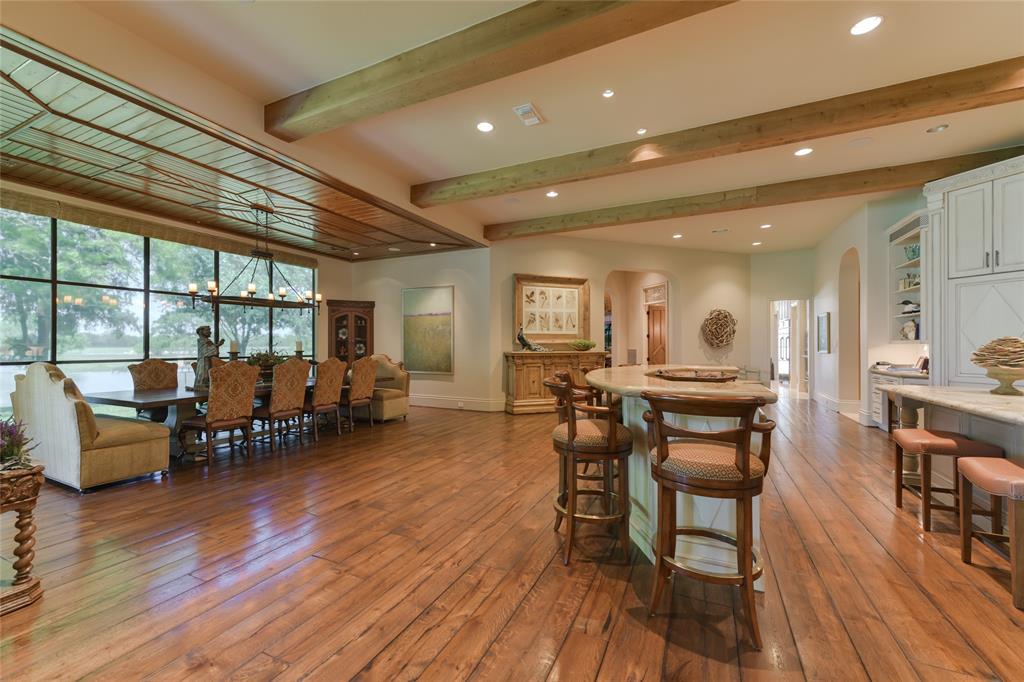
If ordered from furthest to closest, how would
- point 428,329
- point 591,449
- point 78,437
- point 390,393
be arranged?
point 428,329 → point 390,393 → point 78,437 → point 591,449

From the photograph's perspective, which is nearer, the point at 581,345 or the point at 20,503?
the point at 20,503

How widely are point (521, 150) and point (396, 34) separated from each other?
1946mm

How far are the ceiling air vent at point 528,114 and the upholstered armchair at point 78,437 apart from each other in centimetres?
424

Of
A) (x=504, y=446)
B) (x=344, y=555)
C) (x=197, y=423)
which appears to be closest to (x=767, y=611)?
(x=344, y=555)

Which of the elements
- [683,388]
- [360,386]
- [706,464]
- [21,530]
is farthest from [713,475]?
[360,386]

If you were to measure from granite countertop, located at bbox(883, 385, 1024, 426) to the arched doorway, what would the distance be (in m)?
4.71

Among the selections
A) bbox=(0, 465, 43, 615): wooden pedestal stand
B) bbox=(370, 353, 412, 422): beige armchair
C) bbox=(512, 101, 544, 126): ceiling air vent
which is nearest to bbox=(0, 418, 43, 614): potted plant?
bbox=(0, 465, 43, 615): wooden pedestal stand

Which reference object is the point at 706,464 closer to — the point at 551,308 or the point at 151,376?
the point at 151,376

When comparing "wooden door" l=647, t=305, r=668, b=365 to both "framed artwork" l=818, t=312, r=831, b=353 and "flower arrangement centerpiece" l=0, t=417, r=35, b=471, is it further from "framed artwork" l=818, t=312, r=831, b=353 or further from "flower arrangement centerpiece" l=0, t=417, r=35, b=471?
"flower arrangement centerpiece" l=0, t=417, r=35, b=471

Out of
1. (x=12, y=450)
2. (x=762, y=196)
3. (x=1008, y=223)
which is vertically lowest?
(x=12, y=450)

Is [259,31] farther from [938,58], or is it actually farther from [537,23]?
[938,58]

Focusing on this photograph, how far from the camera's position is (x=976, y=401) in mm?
2453

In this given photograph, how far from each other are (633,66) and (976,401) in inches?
120

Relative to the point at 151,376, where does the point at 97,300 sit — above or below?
above
